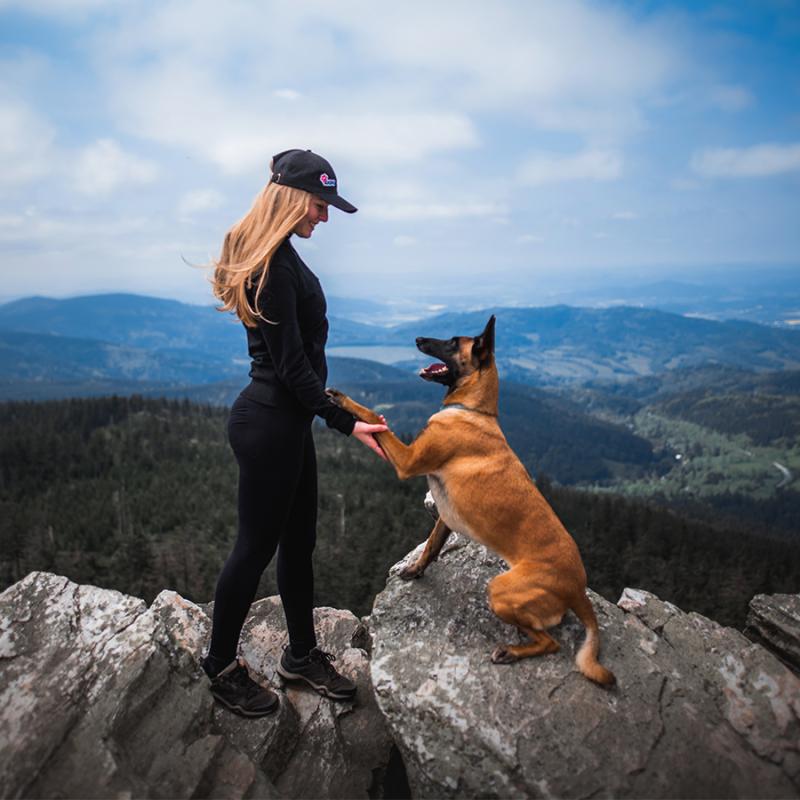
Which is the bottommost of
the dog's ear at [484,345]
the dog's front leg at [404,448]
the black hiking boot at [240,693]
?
the black hiking boot at [240,693]

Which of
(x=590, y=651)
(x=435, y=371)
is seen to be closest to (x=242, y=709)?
(x=590, y=651)

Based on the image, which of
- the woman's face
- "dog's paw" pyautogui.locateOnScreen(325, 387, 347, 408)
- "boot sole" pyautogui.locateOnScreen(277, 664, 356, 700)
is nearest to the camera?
the woman's face

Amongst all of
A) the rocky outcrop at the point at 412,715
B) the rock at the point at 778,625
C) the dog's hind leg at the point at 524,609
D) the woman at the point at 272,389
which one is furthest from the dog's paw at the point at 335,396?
the rock at the point at 778,625

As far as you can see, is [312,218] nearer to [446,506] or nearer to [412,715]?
[446,506]

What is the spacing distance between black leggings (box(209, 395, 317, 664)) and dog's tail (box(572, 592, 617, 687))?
2711 millimetres

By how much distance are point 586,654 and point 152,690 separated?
13.0 ft

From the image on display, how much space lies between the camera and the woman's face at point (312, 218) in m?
4.48

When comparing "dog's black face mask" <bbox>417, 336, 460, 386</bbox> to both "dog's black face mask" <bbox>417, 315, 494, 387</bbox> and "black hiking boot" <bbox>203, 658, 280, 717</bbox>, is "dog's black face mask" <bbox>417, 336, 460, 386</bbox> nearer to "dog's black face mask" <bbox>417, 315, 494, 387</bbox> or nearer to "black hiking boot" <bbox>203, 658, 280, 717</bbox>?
"dog's black face mask" <bbox>417, 315, 494, 387</bbox>

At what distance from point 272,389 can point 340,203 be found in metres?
1.71

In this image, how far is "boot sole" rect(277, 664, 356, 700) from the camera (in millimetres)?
5645

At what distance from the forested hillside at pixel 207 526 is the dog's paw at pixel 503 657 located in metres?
44.1

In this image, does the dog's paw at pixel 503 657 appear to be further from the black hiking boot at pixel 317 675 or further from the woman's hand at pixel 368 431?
the woman's hand at pixel 368 431

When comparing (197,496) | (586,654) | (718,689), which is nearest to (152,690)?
(586,654)

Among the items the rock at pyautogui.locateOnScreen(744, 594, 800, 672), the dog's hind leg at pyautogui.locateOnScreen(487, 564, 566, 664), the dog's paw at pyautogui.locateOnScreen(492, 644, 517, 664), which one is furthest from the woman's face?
the rock at pyautogui.locateOnScreen(744, 594, 800, 672)
